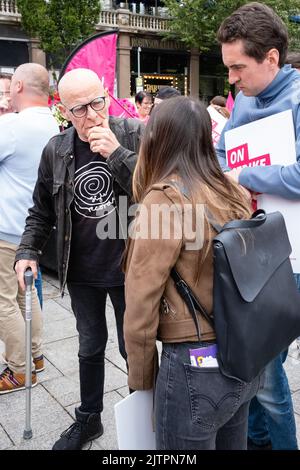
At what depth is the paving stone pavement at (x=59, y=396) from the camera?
8.65ft

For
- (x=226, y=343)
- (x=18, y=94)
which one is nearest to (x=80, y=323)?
(x=226, y=343)

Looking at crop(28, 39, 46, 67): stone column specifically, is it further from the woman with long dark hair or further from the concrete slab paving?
the woman with long dark hair

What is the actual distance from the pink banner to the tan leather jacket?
3900 millimetres

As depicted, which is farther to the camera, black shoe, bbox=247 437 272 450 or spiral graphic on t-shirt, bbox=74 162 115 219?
black shoe, bbox=247 437 272 450

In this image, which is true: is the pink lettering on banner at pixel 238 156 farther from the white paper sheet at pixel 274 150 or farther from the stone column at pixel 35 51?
the stone column at pixel 35 51

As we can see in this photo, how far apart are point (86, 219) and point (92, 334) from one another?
649mm

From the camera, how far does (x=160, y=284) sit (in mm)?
1478

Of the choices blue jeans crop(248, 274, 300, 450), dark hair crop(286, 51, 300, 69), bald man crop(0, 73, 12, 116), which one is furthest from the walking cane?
dark hair crop(286, 51, 300, 69)

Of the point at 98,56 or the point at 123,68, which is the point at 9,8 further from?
the point at 98,56

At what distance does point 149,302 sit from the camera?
150 centimetres

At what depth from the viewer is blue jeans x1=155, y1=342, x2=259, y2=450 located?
1.50 m

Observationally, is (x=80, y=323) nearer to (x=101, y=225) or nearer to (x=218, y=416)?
(x=101, y=225)

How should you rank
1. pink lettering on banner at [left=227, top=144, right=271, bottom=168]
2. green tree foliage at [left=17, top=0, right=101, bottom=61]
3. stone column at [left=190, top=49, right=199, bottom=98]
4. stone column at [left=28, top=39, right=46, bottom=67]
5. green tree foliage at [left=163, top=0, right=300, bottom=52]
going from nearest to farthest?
pink lettering on banner at [left=227, top=144, right=271, bottom=168], green tree foliage at [left=17, top=0, right=101, bottom=61], stone column at [left=28, top=39, right=46, bottom=67], green tree foliage at [left=163, top=0, right=300, bottom=52], stone column at [left=190, top=49, right=199, bottom=98]

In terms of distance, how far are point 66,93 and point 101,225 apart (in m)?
0.66
